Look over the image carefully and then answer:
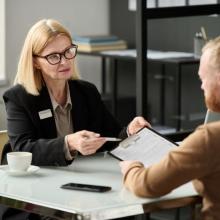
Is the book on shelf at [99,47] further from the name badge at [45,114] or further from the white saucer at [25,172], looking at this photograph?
the white saucer at [25,172]

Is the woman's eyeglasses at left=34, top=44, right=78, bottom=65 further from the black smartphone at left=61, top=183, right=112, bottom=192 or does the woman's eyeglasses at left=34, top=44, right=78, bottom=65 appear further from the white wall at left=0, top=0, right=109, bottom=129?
the white wall at left=0, top=0, right=109, bottom=129

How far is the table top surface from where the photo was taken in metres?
2.22

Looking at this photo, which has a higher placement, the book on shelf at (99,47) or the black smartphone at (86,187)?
the book on shelf at (99,47)

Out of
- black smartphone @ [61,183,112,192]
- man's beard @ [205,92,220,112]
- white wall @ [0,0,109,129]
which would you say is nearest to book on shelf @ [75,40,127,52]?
white wall @ [0,0,109,129]

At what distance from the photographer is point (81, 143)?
2.70m

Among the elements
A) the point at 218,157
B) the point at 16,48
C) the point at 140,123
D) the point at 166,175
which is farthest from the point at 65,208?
the point at 16,48

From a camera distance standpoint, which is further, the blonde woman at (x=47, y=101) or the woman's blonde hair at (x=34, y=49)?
the woman's blonde hair at (x=34, y=49)

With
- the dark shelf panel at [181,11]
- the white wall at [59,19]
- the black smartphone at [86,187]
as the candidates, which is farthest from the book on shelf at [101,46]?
the black smartphone at [86,187]

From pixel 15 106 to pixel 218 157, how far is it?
1140 mm

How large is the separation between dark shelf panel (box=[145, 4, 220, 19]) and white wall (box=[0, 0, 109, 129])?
66.2 inches

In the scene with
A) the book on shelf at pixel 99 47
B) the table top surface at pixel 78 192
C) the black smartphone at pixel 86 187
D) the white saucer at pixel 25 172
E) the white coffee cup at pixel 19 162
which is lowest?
the table top surface at pixel 78 192

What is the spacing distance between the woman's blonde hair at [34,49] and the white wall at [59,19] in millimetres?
2068

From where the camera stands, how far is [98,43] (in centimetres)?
569

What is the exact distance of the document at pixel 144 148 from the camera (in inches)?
104
